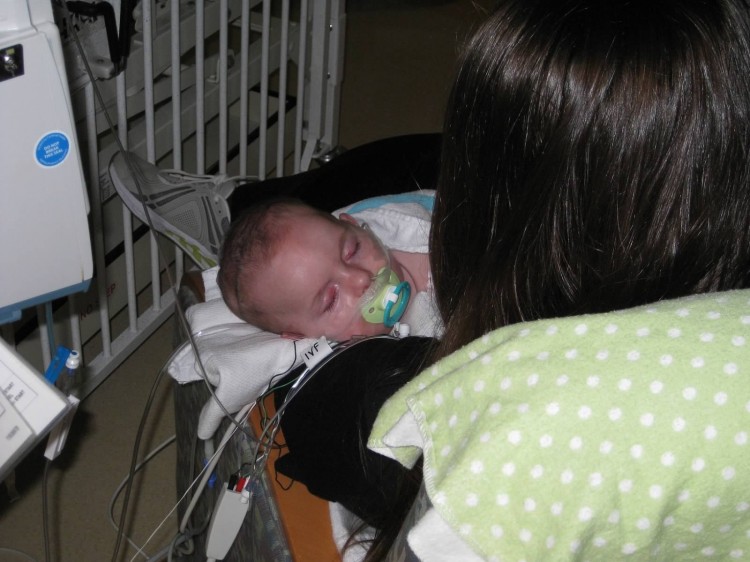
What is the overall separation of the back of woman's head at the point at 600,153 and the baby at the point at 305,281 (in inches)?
18.0

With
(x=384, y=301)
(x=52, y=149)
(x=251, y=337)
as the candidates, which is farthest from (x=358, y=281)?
(x=52, y=149)

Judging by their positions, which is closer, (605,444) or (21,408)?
(605,444)

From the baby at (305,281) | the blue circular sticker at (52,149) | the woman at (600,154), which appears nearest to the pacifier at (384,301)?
the baby at (305,281)

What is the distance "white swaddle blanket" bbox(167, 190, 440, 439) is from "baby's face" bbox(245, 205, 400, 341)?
2.0 inches

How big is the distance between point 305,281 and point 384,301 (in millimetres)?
130

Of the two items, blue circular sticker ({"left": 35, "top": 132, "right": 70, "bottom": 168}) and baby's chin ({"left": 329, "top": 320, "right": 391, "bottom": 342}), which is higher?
blue circular sticker ({"left": 35, "top": 132, "right": 70, "bottom": 168})

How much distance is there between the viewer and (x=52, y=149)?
802 mm

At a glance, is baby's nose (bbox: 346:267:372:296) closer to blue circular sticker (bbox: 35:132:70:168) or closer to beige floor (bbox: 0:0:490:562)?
beige floor (bbox: 0:0:490:562)

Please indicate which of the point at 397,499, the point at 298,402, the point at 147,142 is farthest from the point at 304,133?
the point at 397,499

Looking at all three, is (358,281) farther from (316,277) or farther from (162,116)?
(162,116)

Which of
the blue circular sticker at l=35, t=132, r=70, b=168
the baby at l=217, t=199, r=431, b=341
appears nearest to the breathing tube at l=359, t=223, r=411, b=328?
the baby at l=217, t=199, r=431, b=341

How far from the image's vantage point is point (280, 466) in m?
1.04

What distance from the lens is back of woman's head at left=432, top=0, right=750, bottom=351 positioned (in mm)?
691

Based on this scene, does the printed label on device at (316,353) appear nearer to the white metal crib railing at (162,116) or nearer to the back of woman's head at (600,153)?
the back of woman's head at (600,153)
